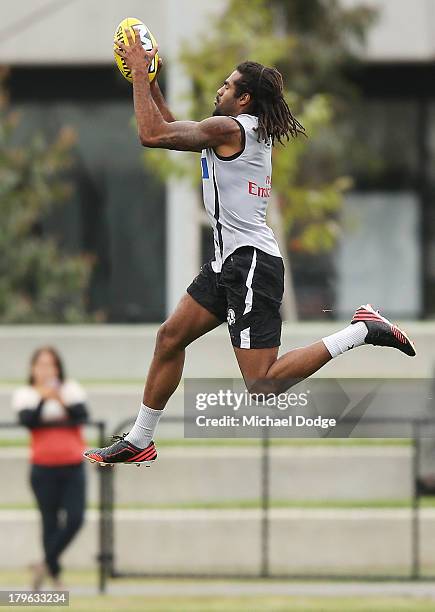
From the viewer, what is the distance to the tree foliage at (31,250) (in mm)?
21375

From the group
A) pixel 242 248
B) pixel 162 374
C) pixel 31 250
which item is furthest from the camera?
pixel 31 250

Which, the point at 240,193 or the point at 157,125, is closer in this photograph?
the point at 157,125

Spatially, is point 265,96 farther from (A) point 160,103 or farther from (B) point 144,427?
(B) point 144,427

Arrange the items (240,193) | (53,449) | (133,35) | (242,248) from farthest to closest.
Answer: (53,449) → (242,248) → (240,193) → (133,35)

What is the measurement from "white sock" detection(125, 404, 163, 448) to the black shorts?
688 mm

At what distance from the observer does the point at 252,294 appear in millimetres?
7410

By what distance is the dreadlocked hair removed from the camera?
727 cm

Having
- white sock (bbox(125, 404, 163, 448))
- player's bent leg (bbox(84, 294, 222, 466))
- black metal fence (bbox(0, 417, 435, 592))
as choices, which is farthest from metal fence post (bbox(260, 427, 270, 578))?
white sock (bbox(125, 404, 163, 448))

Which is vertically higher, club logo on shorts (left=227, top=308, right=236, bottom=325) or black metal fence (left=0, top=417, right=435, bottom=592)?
club logo on shorts (left=227, top=308, right=236, bottom=325)

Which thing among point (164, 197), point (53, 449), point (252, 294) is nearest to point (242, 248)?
point (252, 294)

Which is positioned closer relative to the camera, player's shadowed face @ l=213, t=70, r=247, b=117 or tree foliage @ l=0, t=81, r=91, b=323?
player's shadowed face @ l=213, t=70, r=247, b=117

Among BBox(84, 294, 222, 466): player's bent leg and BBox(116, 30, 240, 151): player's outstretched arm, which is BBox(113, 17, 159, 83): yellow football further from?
BBox(84, 294, 222, 466): player's bent leg

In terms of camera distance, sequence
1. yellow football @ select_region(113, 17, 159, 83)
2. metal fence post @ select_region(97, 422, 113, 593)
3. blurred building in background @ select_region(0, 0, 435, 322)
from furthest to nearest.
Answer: blurred building in background @ select_region(0, 0, 435, 322) → metal fence post @ select_region(97, 422, 113, 593) → yellow football @ select_region(113, 17, 159, 83)

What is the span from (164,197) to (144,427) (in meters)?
17.1
